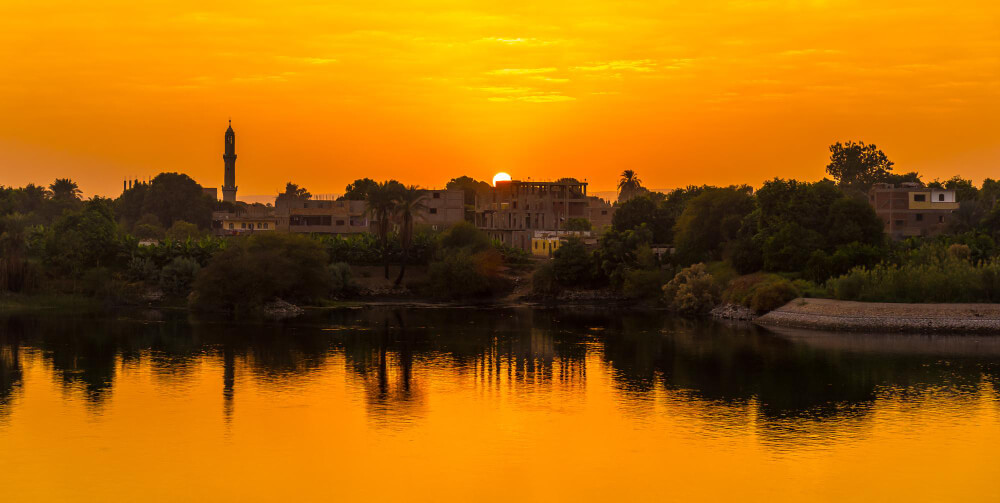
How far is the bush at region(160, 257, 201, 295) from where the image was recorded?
11238 cm

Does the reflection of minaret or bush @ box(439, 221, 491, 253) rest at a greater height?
bush @ box(439, 221, 491, 253)

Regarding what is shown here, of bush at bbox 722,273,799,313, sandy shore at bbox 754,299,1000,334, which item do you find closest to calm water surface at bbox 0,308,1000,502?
sandy shore at bbox 754,299,1000,334

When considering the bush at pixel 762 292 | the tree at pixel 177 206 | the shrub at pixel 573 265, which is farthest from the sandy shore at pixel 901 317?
the tree at pixel 177 206

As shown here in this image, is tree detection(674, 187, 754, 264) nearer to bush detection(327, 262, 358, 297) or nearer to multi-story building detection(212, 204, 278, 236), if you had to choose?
bush detection(327, 262, 358, 297)

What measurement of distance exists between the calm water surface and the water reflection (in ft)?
0.91

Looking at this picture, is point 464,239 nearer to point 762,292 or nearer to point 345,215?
point 762,292

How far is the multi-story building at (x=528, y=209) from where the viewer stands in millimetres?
171250

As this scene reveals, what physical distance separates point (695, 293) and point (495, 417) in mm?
59457

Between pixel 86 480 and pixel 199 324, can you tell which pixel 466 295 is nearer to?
pixel 199 324

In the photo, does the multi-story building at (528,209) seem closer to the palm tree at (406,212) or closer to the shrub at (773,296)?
the palm tree at (406,212)

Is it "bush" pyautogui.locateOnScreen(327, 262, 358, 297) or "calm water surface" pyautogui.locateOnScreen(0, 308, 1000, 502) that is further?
"bush" pyautogui.locateOnScreen(327, 262, 358, 297)

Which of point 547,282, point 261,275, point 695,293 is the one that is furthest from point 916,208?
point 261,275

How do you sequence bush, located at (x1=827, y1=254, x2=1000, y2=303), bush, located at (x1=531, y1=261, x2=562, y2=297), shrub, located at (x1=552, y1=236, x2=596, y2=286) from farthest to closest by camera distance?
bush, located at (x1=531, y1=261, x2=562, y2=297)
shrub, located at (x1=552, y1=236, x2=596, y2=286)
bush, located at (x1=827, y1=254, x2=1000, y2=303)

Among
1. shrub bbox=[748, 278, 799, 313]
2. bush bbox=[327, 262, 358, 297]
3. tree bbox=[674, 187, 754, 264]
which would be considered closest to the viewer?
shrub bbox=[748, 278, 799, 313]
